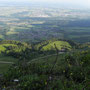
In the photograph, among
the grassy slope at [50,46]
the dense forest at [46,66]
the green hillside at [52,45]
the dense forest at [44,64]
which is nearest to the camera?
the dense forest at [46,66]

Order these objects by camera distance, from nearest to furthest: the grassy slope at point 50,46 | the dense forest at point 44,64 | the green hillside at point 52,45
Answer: the dense forest at point 44,64 < the grassy slope at point 50,46 < the green hillside at point 52,45

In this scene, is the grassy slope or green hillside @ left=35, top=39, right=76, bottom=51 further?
green hillside @ left=35, top=39, right=76, bottom=51

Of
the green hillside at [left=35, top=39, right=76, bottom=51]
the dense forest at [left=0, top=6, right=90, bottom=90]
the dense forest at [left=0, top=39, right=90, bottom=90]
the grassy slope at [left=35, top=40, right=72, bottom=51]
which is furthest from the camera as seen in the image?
the green hillside at [left=35, top=39, right=76, bottom=51]

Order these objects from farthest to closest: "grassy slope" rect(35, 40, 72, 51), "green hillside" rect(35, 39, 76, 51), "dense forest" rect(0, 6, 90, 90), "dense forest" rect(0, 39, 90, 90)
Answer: "green hillside" rect(35, 39, 76, 51) → "grassy slope" rect(35, 40, 72, 51) → "dense forest" rect(0, 6, 90, 90) → "dense forest" rect(0, 39, 90, 90)

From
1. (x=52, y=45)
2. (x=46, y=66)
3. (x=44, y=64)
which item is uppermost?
(x=46, y=66)

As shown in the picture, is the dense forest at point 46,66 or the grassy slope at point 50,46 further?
the grassy slope at point 50,46

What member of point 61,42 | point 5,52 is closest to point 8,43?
point 5,52

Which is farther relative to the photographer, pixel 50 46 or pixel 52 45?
pixel 52 45

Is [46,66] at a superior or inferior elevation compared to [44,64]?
superior

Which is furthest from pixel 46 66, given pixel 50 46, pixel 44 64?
pixel 50 46

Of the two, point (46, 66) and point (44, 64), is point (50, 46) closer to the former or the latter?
point (44, 64)

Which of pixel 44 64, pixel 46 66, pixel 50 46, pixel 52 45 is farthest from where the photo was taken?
pixel 52 45
